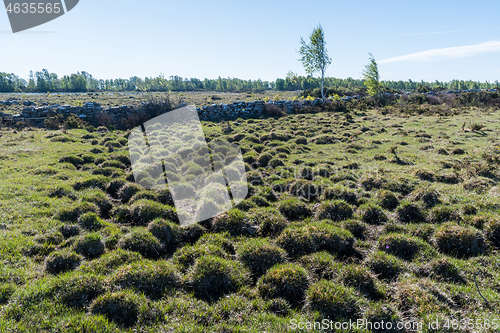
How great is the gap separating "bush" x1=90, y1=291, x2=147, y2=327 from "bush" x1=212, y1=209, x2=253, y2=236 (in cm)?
318

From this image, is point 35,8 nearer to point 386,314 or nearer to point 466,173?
point 386,314

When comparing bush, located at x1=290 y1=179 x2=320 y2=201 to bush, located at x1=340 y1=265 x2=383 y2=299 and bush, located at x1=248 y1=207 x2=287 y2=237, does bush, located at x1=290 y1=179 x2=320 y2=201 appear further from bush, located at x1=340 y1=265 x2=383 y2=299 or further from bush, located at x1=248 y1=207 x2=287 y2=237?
bush, located at x1=340 y1=265 x2=383 y2=299

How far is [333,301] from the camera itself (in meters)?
4.82

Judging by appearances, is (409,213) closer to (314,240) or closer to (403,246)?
(403,246)

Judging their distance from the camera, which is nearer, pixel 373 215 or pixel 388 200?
pixel 373 215

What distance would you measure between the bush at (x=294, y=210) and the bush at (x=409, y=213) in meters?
2.79

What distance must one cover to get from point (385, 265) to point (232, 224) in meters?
4.10

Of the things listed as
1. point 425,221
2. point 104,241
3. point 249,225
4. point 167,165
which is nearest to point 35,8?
point 167,165

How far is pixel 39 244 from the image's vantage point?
6.64 meters

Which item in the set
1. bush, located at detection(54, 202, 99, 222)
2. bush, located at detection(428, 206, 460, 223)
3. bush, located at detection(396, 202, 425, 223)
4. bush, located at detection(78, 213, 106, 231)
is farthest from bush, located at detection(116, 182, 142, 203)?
bush, located at detection(428, 206, 460, 223)

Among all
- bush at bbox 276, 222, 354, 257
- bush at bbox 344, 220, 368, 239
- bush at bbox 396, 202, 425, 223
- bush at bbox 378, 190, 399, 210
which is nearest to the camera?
bush at bbox 276, 222, 354, 257

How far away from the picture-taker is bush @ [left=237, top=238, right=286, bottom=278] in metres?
6.17

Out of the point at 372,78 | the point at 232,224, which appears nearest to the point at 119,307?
the point at 232,224

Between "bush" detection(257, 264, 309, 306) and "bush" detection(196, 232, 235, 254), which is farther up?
"bush" detection(196, 232, 235, 254)
